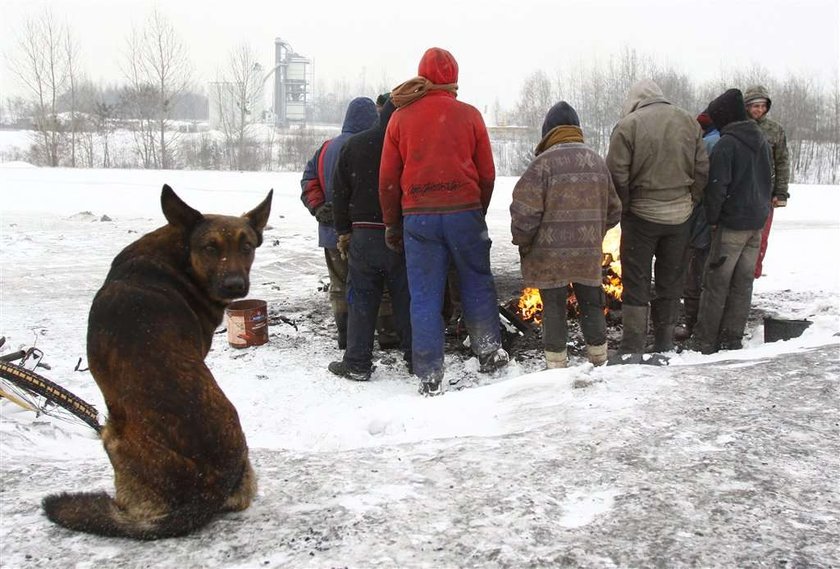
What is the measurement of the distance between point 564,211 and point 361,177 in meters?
1.72

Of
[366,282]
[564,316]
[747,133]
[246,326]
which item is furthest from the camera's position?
[246,326]

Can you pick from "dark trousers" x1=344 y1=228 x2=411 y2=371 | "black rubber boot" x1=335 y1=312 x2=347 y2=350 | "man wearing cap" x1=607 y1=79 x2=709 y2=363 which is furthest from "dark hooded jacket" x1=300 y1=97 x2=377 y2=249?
"man wearing cap" x1=607 y1=79 x2=709 y2=363

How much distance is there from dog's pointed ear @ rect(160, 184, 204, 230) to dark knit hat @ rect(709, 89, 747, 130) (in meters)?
5.02

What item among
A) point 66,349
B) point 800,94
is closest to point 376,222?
point 66,349

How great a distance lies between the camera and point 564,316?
5.28m

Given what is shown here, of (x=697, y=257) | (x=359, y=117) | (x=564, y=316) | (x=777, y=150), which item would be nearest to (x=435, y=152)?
(x=359, y=117)

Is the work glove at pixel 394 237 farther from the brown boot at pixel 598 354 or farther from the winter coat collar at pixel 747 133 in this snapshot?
the winter coat collar at pixel 747 133

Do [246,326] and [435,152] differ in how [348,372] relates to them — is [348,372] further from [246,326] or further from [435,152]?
[435,152]

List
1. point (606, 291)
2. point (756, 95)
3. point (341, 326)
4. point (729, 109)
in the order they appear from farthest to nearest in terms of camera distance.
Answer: point (606, 291) → point (756, 95) → point (341, 326) → point (729, 109)

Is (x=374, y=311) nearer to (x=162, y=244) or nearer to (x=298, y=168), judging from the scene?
(x=162, y=244)

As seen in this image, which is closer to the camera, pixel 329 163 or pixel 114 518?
pixel 114 518

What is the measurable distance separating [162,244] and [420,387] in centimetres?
282

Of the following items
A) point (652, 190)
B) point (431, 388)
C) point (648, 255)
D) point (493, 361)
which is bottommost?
point (431, 388)

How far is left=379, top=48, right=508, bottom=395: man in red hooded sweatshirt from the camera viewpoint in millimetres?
4926
